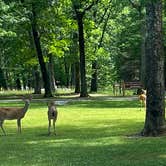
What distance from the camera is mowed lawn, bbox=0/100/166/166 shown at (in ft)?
39.0

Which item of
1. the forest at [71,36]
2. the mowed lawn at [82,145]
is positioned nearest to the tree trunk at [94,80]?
the forest at [71,36]

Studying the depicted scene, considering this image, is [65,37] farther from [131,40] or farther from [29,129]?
[29,129]

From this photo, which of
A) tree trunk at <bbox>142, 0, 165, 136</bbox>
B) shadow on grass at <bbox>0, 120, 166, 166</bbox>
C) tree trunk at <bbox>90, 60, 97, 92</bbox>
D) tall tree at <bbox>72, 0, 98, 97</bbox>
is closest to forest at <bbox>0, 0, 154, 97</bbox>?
tall tree at <bbox>72, 0, 98, 97</bbox>

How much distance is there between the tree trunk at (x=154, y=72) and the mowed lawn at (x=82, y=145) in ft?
2.64

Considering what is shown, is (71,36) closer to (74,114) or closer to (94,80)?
(94,80)

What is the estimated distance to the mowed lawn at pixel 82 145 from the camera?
11898mm

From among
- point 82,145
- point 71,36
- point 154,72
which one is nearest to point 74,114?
point 154,72

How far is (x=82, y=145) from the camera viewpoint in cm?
1462

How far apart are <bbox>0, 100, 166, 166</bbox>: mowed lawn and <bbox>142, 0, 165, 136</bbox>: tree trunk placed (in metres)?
0.80

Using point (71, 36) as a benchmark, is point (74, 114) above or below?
below

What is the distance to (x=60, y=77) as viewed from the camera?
3748 inches

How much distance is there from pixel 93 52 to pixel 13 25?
15611 millimetres

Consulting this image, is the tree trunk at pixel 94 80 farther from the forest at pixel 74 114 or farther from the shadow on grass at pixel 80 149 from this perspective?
the shadow on grass at pixel 80 149

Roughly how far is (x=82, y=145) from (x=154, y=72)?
3333mm
